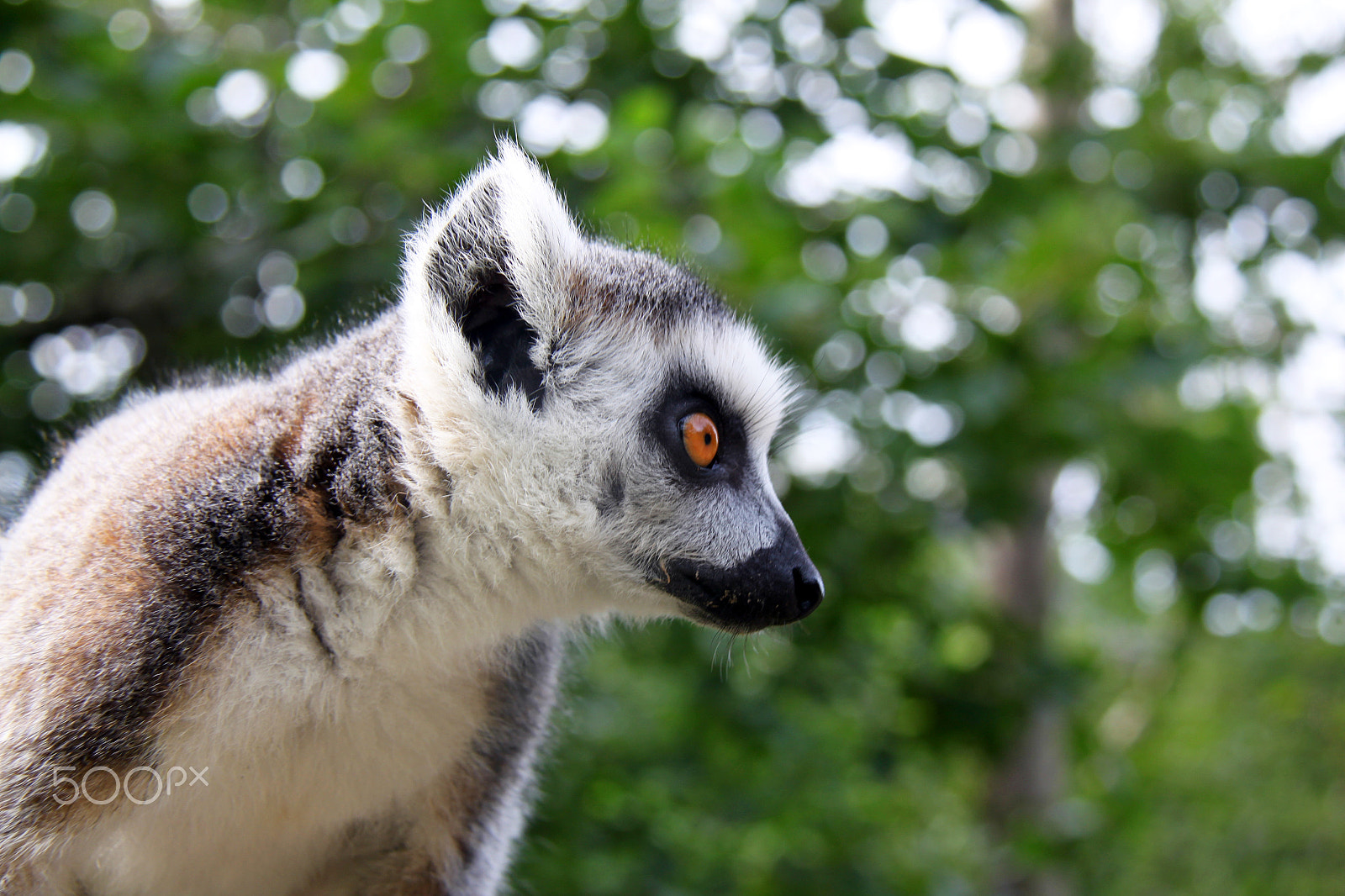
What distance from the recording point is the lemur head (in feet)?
6.26

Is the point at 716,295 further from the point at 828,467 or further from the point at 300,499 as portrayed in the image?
the point at 828,467

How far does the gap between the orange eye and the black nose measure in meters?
0.30

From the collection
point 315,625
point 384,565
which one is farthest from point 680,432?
point 315,625

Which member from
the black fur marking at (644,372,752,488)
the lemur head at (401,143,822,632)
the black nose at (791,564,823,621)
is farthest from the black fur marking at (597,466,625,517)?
the black nose at (791,564,823,621)

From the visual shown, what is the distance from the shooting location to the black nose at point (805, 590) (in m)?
1.95

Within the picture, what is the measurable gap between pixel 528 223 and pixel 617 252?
42 centimetres

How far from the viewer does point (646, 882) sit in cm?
375

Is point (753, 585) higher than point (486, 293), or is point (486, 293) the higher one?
point (486, 293)

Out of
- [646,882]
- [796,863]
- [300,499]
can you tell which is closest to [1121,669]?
[796,863]

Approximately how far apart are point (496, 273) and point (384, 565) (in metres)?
0.63

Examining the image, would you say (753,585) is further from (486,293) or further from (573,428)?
(486,293)

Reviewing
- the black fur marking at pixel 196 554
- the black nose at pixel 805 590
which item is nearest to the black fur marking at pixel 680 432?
the black nose at pixel 805 590

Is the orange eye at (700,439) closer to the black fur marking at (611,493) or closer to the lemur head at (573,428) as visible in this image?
the lemur head at (573,428)

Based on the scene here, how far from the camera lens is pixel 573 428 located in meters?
2.00
